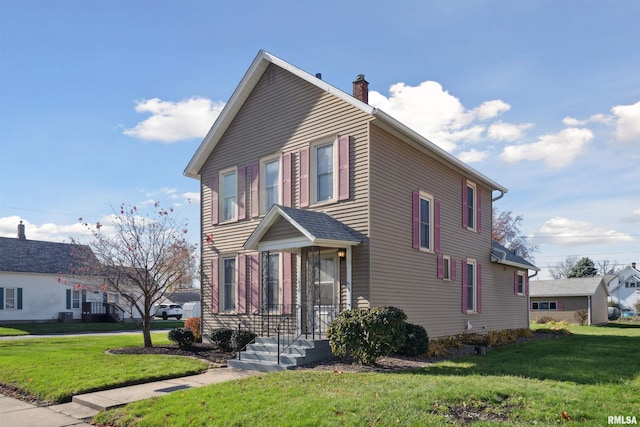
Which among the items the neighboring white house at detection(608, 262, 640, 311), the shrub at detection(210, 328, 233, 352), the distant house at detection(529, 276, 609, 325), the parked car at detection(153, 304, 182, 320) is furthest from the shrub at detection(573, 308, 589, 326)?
the neighboring white house at detection(608, 262, 640, 311)

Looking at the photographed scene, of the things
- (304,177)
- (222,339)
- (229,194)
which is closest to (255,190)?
(229,194)

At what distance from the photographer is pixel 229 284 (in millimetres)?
17234

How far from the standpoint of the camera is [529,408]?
7277 mm

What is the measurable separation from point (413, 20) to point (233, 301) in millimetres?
9799

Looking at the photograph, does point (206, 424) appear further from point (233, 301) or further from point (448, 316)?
point (448, 316)

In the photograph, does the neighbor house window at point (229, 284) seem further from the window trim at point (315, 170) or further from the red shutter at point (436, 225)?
the red shutter at point (436, 225)

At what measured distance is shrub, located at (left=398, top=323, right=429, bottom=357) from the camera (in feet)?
41.3

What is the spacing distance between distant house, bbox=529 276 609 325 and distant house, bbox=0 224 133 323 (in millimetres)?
29908

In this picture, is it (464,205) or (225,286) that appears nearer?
(225,286)

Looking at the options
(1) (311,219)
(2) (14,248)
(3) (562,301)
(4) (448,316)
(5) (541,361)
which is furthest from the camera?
(3) (562,301)

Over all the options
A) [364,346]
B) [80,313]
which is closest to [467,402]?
[364,346]

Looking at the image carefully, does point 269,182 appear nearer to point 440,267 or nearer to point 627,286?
point 440,267

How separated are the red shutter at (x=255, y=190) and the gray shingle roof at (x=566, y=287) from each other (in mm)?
30447

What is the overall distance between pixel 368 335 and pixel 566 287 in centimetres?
3396
